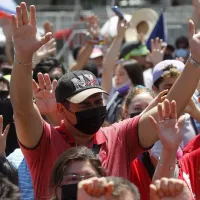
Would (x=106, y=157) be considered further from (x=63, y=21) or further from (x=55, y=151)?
(x=63, y=21)

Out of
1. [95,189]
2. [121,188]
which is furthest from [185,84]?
[95,189]

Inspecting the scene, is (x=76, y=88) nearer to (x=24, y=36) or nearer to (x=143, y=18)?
(x=24, y=36)

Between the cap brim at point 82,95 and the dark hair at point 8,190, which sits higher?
the cap brim at point 82,95

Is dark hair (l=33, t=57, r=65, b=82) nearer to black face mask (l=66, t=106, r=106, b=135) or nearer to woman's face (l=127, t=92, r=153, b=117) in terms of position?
woman's face (l=127, t=92, r=153, b=117)

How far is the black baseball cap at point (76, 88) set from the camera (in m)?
4.24

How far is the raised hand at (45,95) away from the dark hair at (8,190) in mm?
1489

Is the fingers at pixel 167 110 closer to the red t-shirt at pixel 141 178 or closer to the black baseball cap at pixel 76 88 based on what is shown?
the black baseball cap at pixel 76 88

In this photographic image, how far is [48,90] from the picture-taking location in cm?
470

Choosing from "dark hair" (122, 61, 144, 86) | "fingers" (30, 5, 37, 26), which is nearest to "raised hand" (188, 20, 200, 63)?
"fingers" (30, 5, 37, 26)

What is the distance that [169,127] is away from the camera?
3.64 meters

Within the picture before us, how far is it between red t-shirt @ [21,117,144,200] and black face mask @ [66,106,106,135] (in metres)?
0.05

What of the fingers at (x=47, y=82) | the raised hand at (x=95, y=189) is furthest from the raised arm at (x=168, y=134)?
the fingers at (x=47, y=82)

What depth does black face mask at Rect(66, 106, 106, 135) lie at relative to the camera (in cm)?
420

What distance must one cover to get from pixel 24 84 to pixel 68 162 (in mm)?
536
